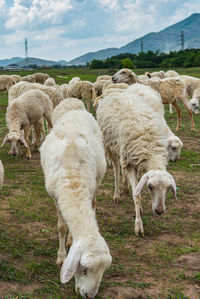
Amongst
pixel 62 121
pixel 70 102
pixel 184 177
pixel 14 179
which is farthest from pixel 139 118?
pixel 14 179

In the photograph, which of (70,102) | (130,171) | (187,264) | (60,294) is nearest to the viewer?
(60,294)

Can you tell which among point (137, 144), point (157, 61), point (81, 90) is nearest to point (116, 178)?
point (137, 144)

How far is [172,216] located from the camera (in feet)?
19.1

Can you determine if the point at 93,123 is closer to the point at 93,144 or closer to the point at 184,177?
the point at 93,144

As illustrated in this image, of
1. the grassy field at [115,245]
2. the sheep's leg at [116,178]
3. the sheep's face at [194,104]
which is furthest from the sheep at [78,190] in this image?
the sheep's face at [194,104]

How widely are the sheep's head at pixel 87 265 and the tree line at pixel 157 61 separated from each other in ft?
169

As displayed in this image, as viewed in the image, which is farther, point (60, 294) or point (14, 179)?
point (14, 179)

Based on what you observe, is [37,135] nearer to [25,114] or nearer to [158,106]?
[25,114]

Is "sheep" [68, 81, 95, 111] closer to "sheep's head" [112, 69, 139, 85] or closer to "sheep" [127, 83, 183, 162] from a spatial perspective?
"sheep's head" [112, 69, 139, 85]

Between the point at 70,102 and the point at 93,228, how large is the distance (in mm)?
4474

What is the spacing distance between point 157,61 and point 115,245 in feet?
199

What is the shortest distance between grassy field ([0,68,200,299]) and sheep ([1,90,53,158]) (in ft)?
4.59

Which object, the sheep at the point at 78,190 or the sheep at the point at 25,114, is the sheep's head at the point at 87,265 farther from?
the sheep at the point at 25,114

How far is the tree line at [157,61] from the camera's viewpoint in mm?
52812
